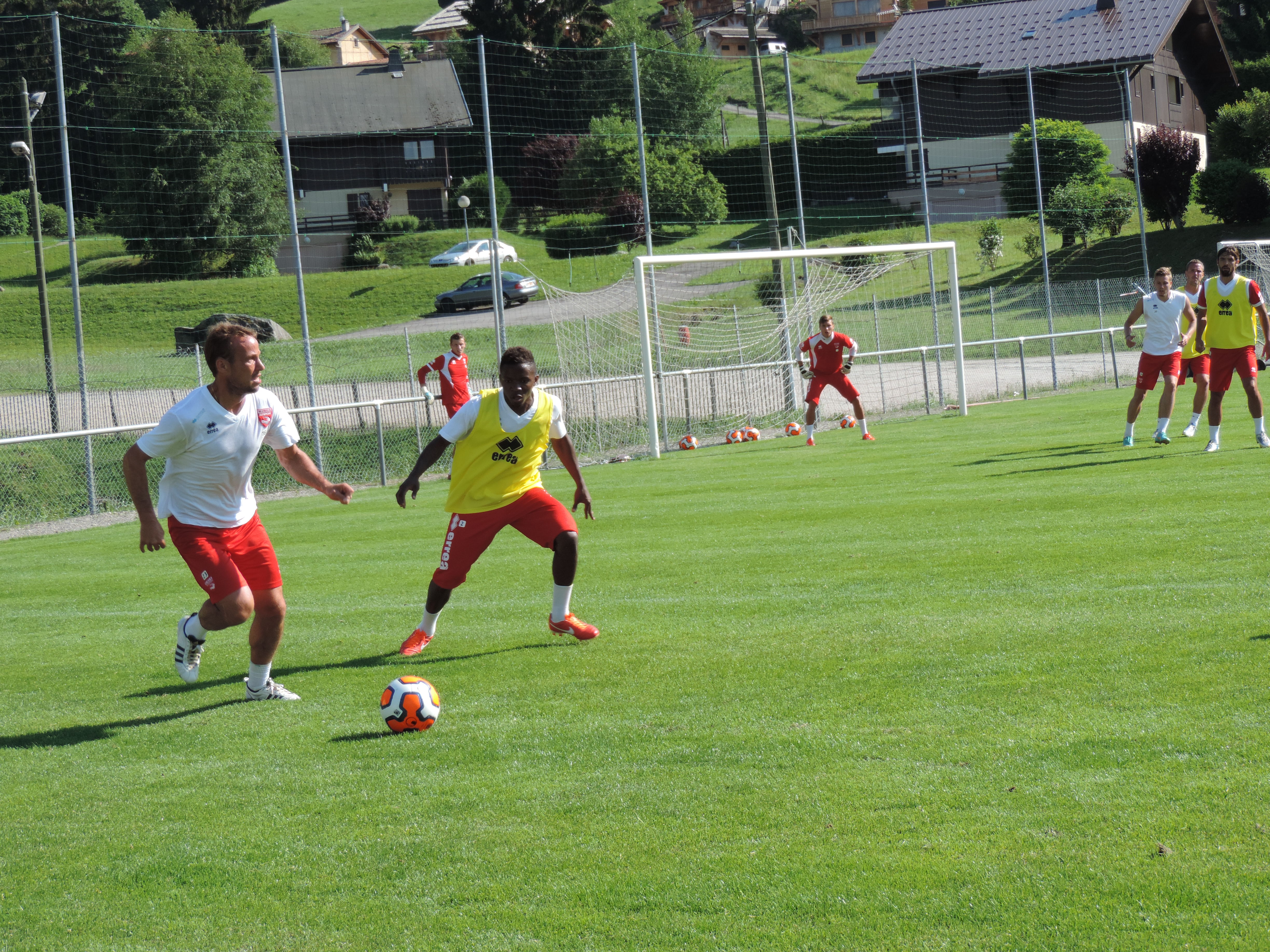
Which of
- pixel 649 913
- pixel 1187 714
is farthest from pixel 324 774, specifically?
pixel 1187 714

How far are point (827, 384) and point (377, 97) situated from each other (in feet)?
114

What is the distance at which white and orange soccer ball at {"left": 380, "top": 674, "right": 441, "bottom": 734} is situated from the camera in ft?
19.2

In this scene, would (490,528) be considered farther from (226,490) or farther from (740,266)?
(740,266)

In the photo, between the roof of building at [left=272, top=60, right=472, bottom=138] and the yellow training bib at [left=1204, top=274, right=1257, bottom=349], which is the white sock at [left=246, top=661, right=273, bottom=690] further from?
the roof of building at [left=272, top=60, right=472, bottom=138]

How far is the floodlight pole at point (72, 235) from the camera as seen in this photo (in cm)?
1792

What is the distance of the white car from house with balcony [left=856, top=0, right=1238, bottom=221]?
14910 mm

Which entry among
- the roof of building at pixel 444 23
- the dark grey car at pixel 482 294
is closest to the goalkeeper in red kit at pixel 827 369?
the dark grey car at pixel 482 294

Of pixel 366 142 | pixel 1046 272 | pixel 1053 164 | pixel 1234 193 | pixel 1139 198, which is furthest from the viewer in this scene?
pixel 1234 193

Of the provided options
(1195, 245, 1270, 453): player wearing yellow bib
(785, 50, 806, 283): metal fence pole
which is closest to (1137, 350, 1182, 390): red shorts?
(1195, 245, 1270, 453): player wearing yellow bib

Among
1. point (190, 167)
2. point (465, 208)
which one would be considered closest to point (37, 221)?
point (190, 167)

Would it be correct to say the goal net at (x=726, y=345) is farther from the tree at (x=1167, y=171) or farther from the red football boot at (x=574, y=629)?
the tree at (x=1167, y=171)

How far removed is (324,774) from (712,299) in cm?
2233

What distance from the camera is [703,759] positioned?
5.09 m

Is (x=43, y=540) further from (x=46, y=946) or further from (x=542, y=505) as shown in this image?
(x=46, y=946)
